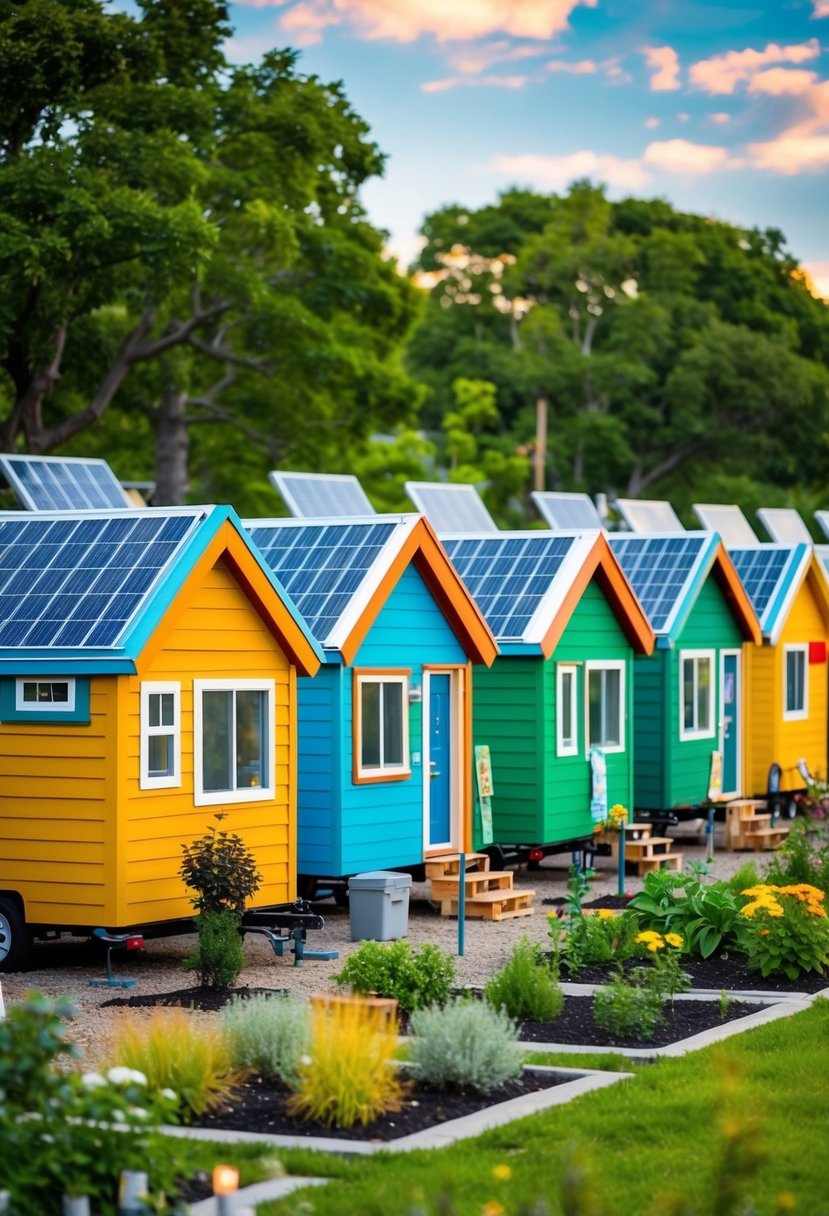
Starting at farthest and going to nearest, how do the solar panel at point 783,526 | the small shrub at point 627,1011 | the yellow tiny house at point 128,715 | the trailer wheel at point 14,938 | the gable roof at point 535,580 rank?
1. the solar panel at point 783,526
2. the gable roof at point 535,580
3. the trailer wheel at point 14,938
4. the yellow tiny house at point 128,715
5. the small shrub at point 627,1011

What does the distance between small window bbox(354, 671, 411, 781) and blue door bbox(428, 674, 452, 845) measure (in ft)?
3.07

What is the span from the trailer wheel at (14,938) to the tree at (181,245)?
12.8 m

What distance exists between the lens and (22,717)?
50.7 feet

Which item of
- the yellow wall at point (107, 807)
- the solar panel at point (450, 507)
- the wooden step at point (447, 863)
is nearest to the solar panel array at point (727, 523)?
the solar panel at point (450, 507)

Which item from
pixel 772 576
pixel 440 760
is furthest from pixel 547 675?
pixel 772 576

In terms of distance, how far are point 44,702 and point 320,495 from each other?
10.0 meters

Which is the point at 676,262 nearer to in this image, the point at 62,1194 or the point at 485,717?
the point at 485,717

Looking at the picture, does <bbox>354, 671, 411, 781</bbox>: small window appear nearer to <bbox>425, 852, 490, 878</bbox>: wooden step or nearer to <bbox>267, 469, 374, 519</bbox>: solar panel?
<bbox>425, 852, 490, 878</bbox>: wooden step

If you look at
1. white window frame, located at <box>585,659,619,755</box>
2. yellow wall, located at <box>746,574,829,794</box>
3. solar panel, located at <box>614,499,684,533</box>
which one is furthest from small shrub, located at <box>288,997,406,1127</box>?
solar panel, located at <box>614,499,684,533</box>

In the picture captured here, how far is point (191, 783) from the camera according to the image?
1583cm

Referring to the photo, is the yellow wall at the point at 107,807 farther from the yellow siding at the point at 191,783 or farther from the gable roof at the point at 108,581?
the gable roof at the point at 108,581

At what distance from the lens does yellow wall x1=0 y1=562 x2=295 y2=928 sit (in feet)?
49.2

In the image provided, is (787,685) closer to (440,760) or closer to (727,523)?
(727,523)

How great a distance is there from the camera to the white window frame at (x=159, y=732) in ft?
50.1
